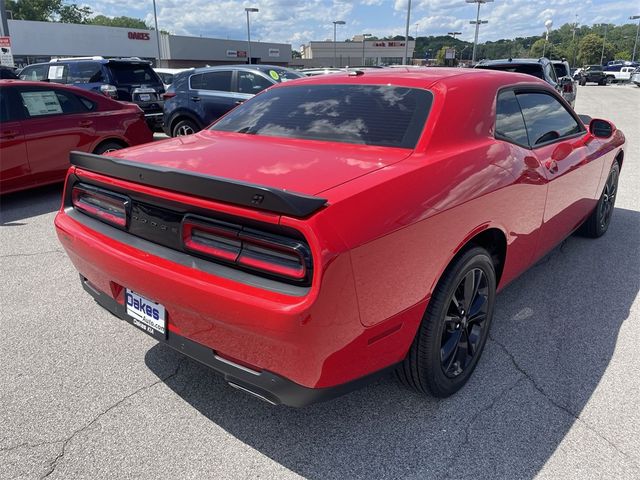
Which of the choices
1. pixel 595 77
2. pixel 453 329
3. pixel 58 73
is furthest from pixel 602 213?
pixel 595 77

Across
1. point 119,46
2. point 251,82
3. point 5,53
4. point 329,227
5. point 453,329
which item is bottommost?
point 453,329

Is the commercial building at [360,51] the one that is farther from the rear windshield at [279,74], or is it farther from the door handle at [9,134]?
the door handle at [9,134]

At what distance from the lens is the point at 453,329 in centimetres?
260

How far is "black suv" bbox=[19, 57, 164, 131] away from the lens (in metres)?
11.2

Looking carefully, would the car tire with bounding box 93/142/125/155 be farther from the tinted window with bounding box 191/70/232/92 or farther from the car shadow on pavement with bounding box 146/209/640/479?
the car shadow on pavement with bounding box 146/209/640/479

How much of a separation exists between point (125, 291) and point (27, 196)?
5.52 m

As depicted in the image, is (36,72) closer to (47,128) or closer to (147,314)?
(47,128)

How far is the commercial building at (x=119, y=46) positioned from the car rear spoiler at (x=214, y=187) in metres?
30.9

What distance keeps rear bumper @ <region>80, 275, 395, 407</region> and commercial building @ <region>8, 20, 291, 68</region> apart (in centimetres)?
3142

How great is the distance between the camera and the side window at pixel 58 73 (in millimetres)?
11867

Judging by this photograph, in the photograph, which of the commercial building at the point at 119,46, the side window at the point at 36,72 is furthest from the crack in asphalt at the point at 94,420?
the commercial building at the point at 119,46

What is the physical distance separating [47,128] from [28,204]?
1.01m

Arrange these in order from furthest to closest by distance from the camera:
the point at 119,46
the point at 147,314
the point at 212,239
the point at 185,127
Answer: the point at 119,46 < the point at 185,127 < the point at 147,314 < the point at 212,239

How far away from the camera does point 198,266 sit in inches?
80.2
